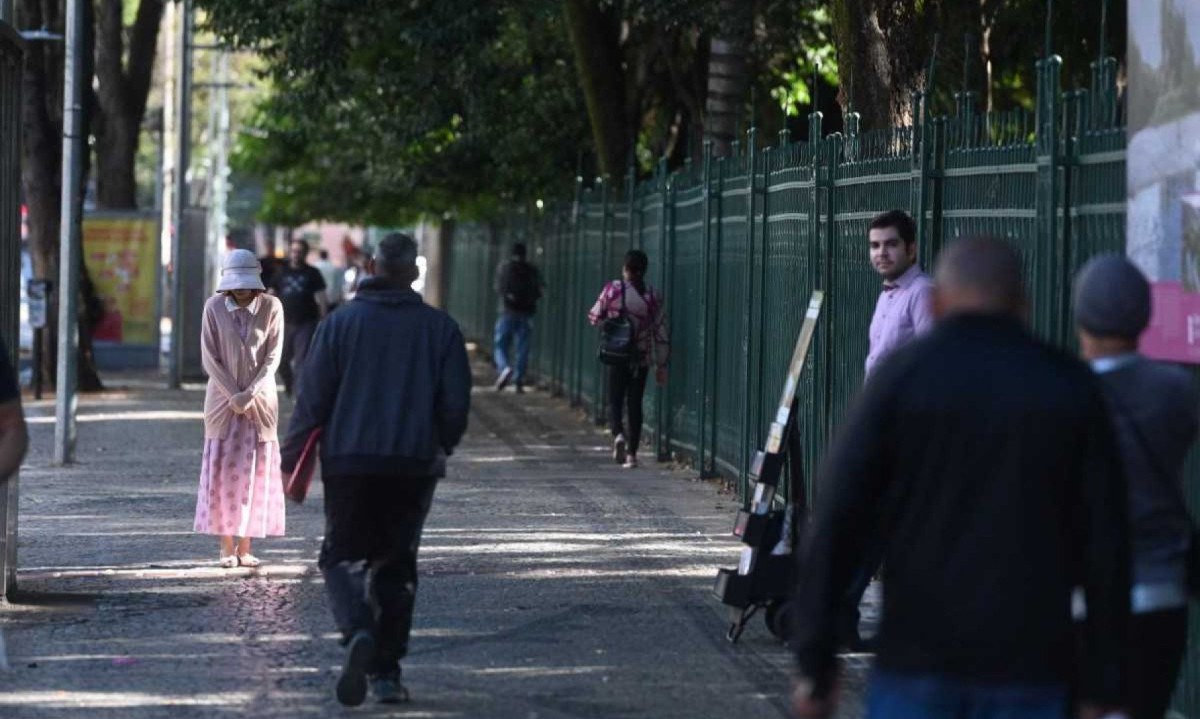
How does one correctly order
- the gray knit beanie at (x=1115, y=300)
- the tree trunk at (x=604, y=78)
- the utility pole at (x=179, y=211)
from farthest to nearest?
1. the utility pole at (x=179, y=211)
2. the tree trunk at (x=604, y=78)
3. the gray knit beanie at (x=1115, y=300)

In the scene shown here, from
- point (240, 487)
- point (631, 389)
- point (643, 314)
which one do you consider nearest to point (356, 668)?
point (240, 487)

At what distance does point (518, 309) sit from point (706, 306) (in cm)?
1174

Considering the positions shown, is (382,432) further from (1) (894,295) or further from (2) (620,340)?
(2) (620,340)

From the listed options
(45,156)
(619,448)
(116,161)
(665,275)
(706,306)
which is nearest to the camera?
(706,306)

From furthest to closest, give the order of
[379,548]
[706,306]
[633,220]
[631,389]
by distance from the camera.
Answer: [633,220] < [631,389] < [706,306] < [379,548]

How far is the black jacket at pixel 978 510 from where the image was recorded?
14.2ft

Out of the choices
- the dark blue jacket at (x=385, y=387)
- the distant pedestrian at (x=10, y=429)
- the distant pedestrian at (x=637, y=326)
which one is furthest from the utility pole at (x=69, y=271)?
the distant pedestrian at (x=10, y=429)

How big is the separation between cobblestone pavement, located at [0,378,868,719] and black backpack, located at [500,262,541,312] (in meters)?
11.8

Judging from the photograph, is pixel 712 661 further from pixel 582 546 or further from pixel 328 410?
pixel 582 546

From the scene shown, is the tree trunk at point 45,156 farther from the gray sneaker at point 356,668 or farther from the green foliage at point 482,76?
the gray sneaker at point 356,668

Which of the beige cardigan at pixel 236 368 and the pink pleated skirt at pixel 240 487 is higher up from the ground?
the beige cardigan at pixel 236 368

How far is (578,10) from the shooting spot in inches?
939

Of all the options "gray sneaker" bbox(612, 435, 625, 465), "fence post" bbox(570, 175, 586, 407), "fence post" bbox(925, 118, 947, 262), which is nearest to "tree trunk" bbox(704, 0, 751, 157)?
"gray sneaker" bbox(612, 435, 625, 465)

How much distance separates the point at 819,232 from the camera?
1281 cm
